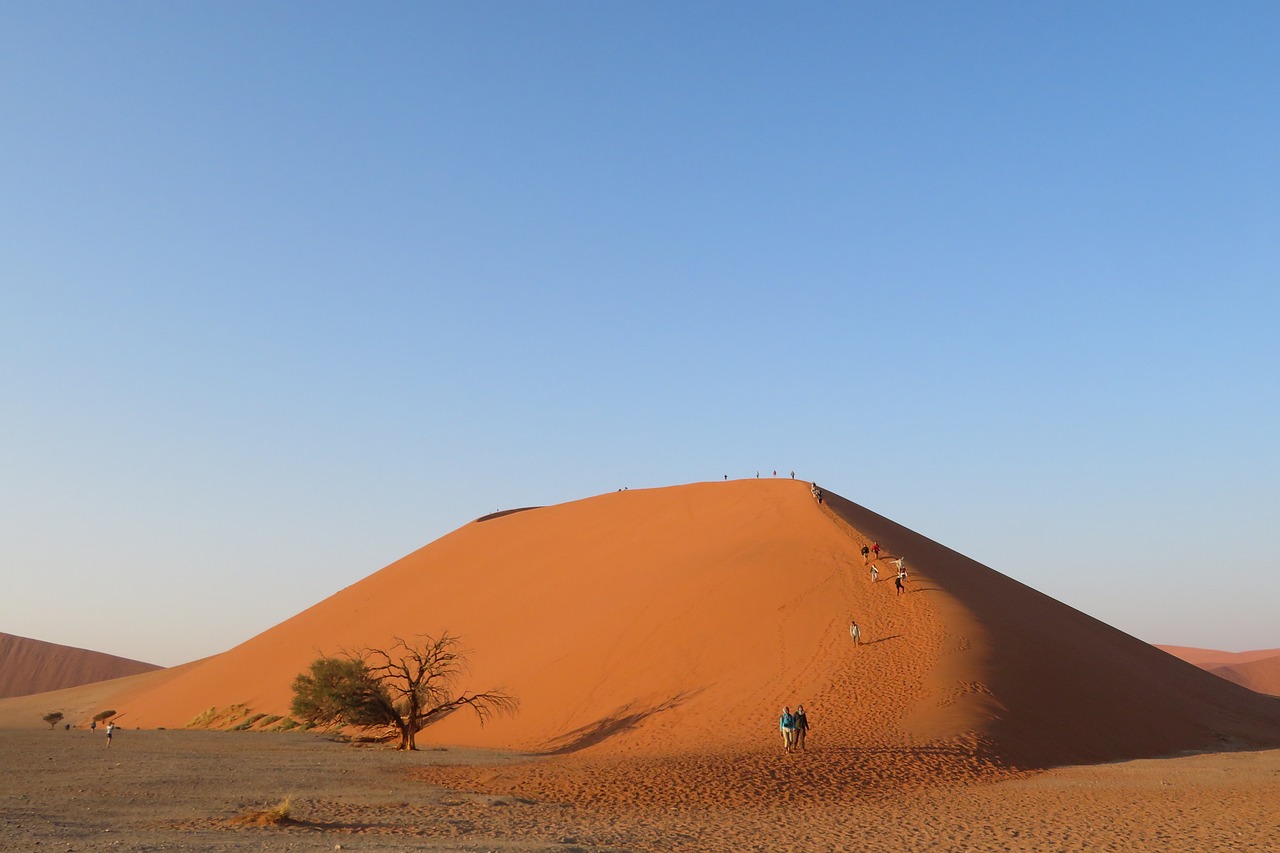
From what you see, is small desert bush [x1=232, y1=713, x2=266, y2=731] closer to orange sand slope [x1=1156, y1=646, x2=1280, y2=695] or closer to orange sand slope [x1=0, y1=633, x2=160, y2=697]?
orange sand slope [x1=0, y1=633, x2=160, y2=697]

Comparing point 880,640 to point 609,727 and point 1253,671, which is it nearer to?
point 609,727

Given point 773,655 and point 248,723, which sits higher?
point 773,655

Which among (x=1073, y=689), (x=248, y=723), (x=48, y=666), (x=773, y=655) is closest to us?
(x=1073, y=689)

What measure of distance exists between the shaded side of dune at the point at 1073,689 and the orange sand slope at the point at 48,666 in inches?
3466

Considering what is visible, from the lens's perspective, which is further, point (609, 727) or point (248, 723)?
point (248, 723)

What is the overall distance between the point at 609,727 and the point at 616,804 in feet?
30.0

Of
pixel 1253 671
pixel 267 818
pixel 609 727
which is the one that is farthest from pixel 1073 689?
pixel 1253 671

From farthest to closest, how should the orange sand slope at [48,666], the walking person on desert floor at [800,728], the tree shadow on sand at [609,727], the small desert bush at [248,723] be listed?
the orange sand slope at [48,666]
the small desert bush at [248,723]
the tree shadow on sand at [609,727]
the walking person on desert floor at [800,728]

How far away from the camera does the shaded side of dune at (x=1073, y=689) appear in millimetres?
22172

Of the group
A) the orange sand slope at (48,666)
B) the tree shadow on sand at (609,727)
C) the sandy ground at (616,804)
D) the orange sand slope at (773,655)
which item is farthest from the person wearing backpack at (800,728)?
the orange sand slope at (48,666)

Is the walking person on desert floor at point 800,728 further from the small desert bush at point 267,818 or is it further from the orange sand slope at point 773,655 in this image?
the small desert bush at point 267,818

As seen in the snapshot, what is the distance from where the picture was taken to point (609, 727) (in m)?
24.1

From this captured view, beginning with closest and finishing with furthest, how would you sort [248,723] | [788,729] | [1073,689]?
[788,729] < [1073,689] < [248,723]

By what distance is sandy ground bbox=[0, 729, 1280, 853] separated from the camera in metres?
11.9
